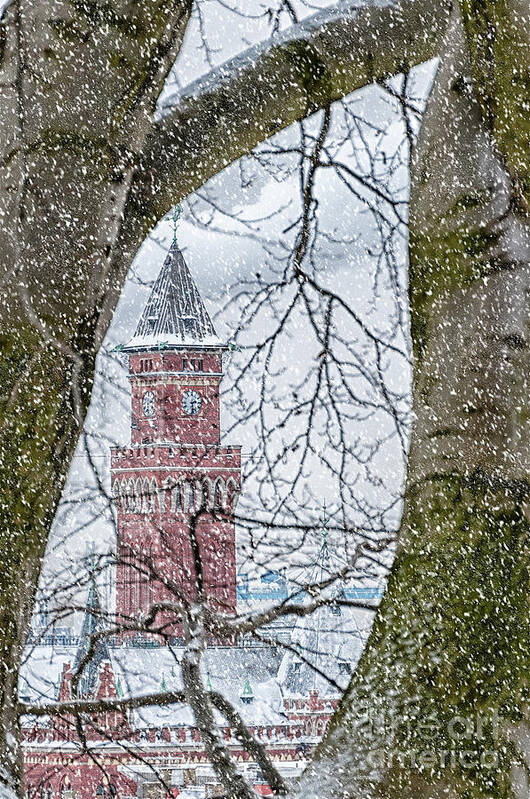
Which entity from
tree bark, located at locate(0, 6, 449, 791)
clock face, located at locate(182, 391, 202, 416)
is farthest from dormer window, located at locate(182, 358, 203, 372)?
tree bark, located at locate(0, 6, 449, 791)

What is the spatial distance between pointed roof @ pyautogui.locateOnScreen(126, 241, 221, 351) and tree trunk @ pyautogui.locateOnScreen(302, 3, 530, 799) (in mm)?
41649

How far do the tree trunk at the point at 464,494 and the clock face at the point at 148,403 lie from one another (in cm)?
4550

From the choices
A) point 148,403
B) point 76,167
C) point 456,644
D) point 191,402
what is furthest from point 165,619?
point 76,167

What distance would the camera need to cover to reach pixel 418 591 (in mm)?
1600

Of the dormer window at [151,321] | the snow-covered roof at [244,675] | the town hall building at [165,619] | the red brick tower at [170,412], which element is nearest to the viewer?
the town hall building at [165,619]

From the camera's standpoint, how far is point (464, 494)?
1567 millimetres

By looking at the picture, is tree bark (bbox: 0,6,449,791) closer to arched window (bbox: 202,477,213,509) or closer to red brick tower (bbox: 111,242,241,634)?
arched window (bbox: 202,477,213,509)

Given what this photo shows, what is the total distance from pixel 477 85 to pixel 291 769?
35.4 metres

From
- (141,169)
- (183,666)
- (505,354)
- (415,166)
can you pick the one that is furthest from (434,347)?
(183,666)

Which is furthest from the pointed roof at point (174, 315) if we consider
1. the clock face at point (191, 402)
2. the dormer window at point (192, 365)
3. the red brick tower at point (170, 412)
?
the clock face at point (191, 402)

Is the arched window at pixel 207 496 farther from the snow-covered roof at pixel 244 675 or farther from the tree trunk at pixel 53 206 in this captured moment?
the snow-covered roof at pixel 244 675

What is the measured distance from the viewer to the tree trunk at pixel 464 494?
1.53 m

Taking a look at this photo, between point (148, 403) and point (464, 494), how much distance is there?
45960 millimetres

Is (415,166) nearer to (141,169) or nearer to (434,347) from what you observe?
(434,347)
